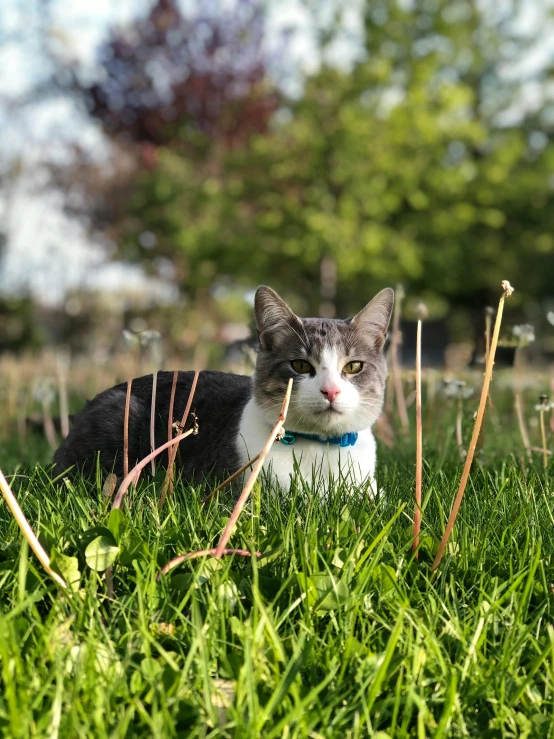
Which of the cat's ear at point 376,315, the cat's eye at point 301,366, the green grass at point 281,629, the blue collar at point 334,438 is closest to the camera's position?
the green grass at point 281,629

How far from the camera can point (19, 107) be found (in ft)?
49.5

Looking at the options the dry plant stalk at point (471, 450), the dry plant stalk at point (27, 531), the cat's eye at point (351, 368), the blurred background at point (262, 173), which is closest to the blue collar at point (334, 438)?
the cat's eye at point (351, 368)

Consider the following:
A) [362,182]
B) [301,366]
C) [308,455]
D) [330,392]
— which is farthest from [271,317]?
[362,182]

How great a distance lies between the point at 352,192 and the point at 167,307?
5367 millimetres

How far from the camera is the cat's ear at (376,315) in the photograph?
3.22 metres

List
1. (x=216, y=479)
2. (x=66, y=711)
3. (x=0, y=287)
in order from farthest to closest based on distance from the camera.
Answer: (x=0, y=287) < (x=216, y=479) < (x=66, y=711)

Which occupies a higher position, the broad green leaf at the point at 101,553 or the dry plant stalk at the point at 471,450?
the dry plant stalk at the point at 471,450

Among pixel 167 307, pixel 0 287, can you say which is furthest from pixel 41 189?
pixel 167 307

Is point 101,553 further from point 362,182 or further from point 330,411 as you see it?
point 362,182

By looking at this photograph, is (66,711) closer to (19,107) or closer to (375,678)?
(375,678)

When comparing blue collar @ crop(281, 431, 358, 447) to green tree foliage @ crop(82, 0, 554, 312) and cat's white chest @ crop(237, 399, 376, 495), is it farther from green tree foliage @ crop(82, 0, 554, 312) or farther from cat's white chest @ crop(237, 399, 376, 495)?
green tree foliage @ crop(82, 0, 554, 312)

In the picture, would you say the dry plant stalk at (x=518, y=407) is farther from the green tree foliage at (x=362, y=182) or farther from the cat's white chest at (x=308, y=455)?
the green tree foliage at (x=362, y=182)

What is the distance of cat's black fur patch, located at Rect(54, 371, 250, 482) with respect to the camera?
3.26 metres

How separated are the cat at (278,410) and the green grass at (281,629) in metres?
0.48
